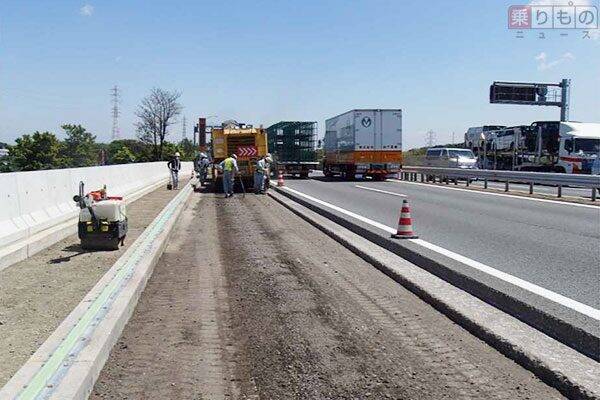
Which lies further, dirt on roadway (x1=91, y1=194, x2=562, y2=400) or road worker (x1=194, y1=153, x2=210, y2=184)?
road worker (x1=194, y1=153, x2=210, y2=184)

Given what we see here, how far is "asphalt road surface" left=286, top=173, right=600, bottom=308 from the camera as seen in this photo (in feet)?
24.3

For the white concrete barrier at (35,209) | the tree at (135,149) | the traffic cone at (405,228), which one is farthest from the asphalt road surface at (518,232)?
the tree at (135,149)

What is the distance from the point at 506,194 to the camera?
864 inches

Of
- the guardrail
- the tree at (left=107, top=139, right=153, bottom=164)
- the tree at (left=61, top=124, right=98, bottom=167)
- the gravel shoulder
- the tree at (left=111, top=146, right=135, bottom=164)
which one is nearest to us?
the gravel shoulder

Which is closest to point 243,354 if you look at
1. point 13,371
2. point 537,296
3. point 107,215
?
point 13,371

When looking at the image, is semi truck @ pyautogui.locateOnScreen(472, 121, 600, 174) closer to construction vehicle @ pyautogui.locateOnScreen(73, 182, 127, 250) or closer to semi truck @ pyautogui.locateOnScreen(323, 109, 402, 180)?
semi truck @ pyautogui.locateOnScreen(323, 109, 402, 180)

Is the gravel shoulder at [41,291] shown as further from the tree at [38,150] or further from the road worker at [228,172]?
the tree at [38,150]

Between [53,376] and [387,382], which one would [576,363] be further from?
[53,376]

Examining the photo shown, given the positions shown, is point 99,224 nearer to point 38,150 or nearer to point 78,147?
point 38,150

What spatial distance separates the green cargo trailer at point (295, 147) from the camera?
38094 millimetres

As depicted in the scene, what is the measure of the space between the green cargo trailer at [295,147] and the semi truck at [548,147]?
1146cm

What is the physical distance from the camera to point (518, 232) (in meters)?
11.3

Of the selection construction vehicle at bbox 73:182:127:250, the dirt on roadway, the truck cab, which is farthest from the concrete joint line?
the truck cab

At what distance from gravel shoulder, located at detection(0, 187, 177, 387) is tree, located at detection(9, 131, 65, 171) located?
133 ft
